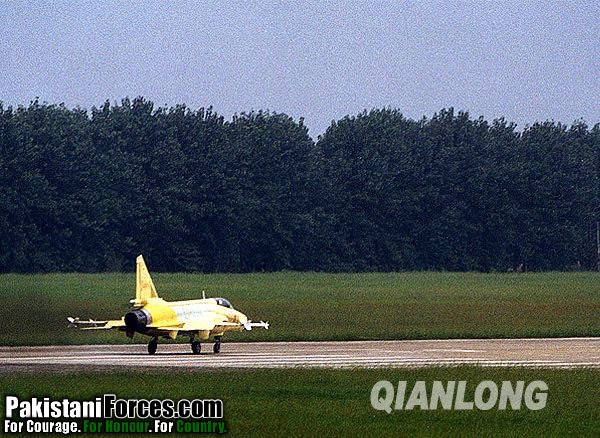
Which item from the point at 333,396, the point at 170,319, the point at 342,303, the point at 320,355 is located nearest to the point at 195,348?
the point at 170,319

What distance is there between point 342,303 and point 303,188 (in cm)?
5195

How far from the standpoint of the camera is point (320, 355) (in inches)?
1635

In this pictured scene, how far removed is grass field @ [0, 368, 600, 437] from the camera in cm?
2356

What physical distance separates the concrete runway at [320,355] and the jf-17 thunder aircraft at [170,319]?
724 millimetres

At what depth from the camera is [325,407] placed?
26344 millimetres

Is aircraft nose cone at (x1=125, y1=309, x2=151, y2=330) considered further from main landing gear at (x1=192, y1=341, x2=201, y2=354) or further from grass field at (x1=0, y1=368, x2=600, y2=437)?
grass field at (x1=0, y1=368, x2=600, y2=437)

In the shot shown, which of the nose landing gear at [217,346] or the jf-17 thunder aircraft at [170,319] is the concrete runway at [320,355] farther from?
the jf-17 thunder aircraft at [170,319]

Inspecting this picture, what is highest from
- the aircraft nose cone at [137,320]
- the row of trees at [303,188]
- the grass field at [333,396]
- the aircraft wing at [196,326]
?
the row of trees at [303,188]

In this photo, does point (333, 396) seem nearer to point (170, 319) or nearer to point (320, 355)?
point (320, 355)

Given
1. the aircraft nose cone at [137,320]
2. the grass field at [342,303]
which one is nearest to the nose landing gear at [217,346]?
the aircraft nose cone at [137,320]

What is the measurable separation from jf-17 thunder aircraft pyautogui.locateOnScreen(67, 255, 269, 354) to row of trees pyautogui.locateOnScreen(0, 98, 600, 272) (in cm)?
4701

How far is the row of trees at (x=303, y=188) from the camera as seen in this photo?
98.8 meters

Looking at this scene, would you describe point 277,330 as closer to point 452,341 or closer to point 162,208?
point 452,341

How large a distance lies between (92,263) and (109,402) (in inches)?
2526
